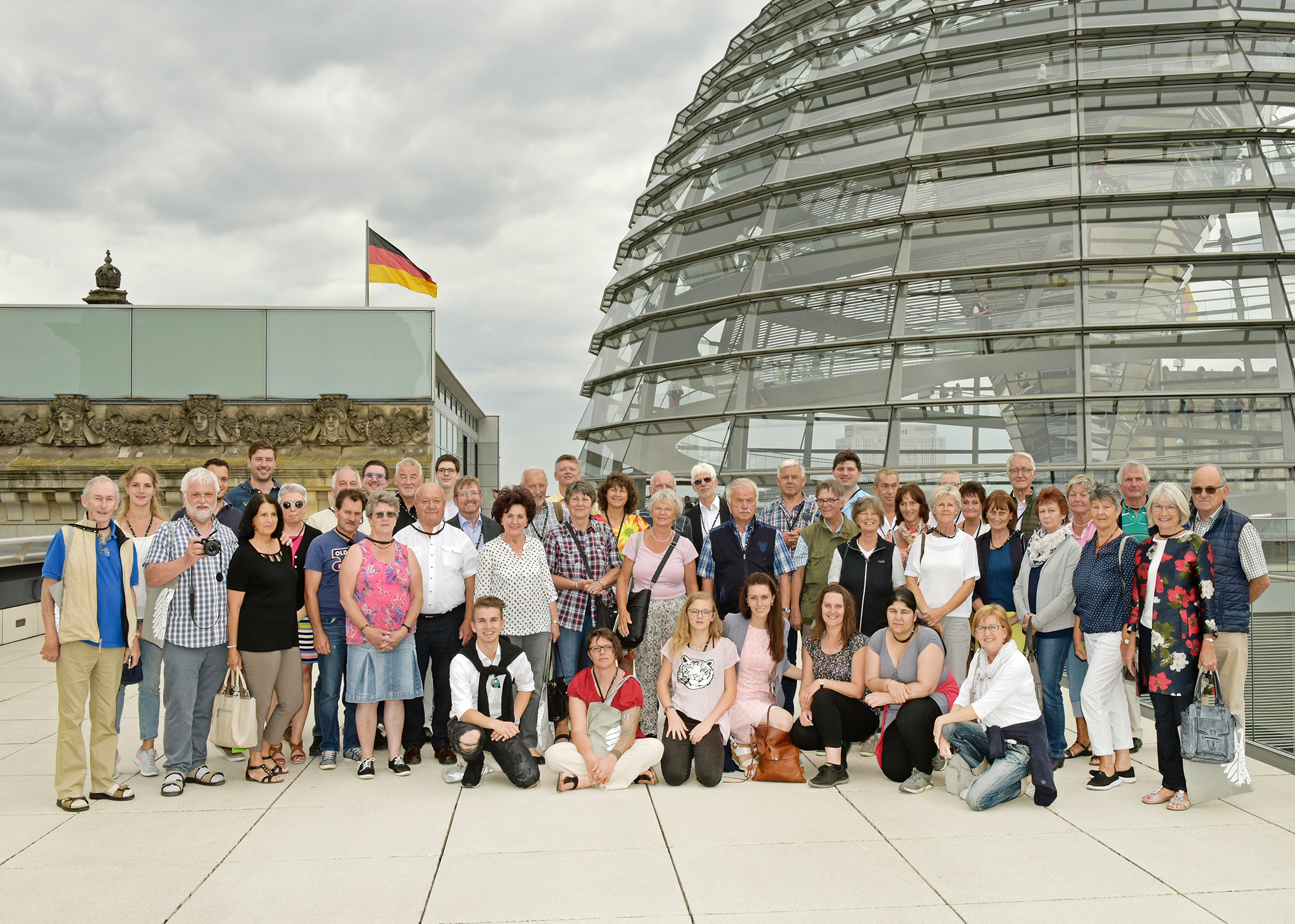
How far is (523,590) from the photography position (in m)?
6.32

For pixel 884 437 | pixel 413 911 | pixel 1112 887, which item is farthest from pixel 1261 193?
pixel 413 911

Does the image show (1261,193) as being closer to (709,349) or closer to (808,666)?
(709,349)

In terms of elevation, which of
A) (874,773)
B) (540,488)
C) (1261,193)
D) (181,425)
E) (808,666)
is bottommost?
(874,773)

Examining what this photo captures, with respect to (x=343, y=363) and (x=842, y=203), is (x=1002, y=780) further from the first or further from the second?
(x=343, y=363)

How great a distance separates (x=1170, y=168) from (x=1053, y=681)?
8493 millimetres

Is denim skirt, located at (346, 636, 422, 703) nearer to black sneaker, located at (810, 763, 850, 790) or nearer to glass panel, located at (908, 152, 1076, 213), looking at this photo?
black sneaker, located at (810, 763, 850, 790)

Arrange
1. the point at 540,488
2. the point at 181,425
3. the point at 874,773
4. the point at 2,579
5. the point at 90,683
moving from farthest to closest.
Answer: the point at 181,425, the point at 2,579, the point at 540,488, the point at 874,773, the point at 90,683

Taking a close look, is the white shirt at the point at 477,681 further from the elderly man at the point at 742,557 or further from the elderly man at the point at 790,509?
the elderly man at the point at 790,509

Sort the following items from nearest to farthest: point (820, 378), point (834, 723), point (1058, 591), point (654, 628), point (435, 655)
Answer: point (834, 723)
point (1058, 591)
point (435, 655)
point (654, 628)
point (820, 378)

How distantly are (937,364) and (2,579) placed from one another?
13448 mm

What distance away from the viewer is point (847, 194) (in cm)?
1255

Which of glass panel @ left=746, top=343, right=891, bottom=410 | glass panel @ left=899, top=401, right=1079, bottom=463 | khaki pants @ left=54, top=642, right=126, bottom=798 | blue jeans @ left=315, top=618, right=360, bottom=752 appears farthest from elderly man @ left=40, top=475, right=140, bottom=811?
glass panel @ left=899, top=401, right=1079, bottom=463

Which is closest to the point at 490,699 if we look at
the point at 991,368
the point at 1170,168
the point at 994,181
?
the point at 991,368

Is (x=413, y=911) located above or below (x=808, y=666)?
below
